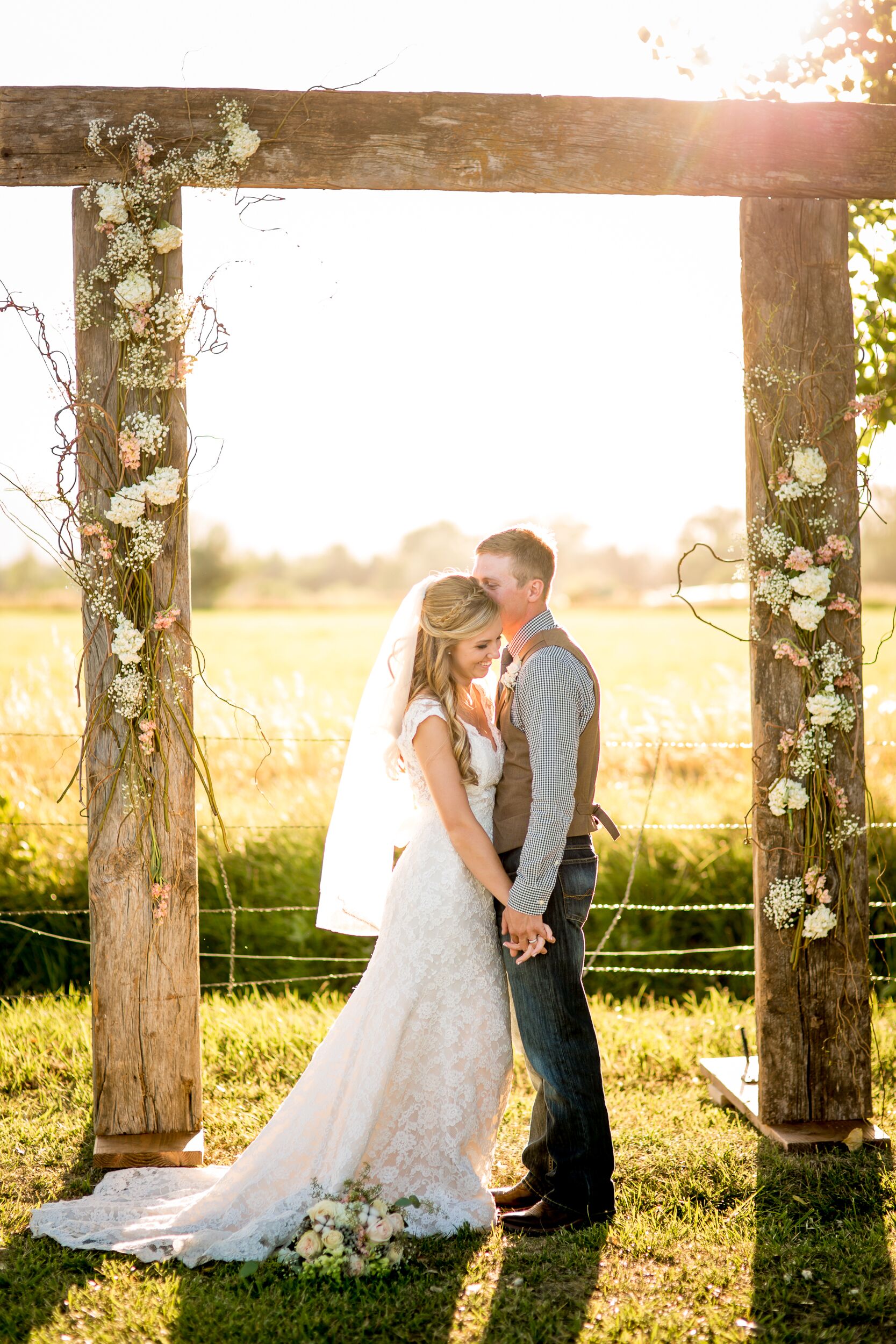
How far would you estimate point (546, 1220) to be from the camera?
11.5ft

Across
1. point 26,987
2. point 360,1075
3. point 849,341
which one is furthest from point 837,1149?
point 26,987

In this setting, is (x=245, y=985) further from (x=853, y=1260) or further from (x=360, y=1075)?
(x=853, y=1260)

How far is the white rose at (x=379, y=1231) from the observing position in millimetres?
3189

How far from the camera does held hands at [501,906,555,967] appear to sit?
3.41 metres

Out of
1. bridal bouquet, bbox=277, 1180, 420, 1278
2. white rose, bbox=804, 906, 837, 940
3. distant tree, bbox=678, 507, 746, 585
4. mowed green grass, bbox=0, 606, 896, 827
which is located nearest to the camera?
bridal bouquet, bbox=277, 1180, 420, 1278

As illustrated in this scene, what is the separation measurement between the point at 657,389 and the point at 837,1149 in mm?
27457

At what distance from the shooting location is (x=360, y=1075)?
3.43 meters

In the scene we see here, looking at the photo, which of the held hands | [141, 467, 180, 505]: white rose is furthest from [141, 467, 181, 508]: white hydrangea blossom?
the held hands

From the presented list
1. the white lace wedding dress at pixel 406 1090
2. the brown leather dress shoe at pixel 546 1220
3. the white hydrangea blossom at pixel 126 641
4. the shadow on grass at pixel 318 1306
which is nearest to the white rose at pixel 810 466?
the white lace wedding dress at pixel 406 1090

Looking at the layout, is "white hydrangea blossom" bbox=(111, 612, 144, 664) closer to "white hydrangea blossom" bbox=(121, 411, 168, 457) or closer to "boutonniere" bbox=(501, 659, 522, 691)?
"white hydrangea blossom" bbox=(121, 411, 168, 457)

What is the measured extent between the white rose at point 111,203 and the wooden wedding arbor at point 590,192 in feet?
0.38

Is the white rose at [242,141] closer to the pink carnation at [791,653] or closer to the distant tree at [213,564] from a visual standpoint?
the pink carnation at [791,653]

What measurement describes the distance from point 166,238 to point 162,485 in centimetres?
83

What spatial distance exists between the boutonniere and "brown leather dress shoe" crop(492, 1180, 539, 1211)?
1.63m
